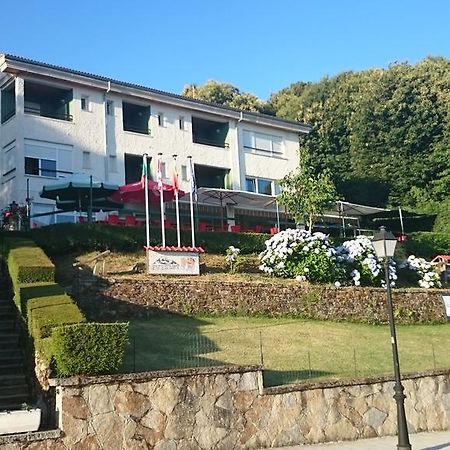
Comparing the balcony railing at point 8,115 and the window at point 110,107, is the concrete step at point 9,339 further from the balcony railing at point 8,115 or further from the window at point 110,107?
the window at point 110,107

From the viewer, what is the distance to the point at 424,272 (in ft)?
91.2

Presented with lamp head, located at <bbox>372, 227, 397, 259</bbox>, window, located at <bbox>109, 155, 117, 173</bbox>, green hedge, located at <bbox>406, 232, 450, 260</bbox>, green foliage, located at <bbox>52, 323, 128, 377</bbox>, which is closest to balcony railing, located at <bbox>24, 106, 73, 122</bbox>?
window, located at <bbox>109, 155, 117, 173</bbox>

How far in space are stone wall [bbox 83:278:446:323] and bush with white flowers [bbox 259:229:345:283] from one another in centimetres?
102

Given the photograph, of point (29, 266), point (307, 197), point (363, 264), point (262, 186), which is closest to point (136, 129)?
point (262, 186)

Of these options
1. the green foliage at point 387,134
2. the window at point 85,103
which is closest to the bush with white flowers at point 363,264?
the window at point 85,103

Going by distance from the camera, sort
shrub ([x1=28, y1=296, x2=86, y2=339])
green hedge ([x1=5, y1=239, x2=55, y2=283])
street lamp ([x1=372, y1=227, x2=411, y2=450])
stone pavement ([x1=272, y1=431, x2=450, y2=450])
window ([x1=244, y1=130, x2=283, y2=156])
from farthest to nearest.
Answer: window ([x1=244, y1=130, x2=283, y2=156]), green hedge ([x1=5, y1=239, x2=55, y2=283]), stone pavement ([x1=272, y1=431, x2=450, y2=450]), shrub ([x1=28, y1=296, x2=86, y2=339]), street lamp ([x1=372, y1=227, x2=411, y2=450])

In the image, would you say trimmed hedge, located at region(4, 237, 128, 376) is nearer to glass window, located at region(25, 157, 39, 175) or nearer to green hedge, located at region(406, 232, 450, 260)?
glass window, located at region(25, 157, 39, 175)

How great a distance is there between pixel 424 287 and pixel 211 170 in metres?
16.5

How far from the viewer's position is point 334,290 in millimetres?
22984

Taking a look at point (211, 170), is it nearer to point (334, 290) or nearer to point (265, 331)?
point (334, 290)

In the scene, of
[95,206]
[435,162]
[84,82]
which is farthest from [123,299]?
[435,162]

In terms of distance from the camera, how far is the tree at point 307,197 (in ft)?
Answer: 102

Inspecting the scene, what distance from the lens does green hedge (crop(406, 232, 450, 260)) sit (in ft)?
112

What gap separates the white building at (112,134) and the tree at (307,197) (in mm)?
6461
